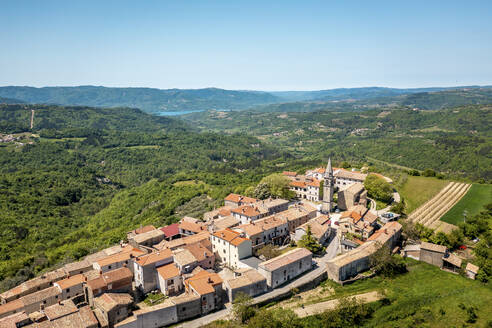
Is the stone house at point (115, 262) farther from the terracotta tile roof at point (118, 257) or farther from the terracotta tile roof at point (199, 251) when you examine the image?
the terracotta tile roof at point (199, 251)

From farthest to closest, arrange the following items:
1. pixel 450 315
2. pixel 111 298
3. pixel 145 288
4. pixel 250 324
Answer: pixel 145 288
pixel 450 315
pixel 111 298
pixel 250 324

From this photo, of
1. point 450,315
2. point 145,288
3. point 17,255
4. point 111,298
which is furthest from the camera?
point 17,255

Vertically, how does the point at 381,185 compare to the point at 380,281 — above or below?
above

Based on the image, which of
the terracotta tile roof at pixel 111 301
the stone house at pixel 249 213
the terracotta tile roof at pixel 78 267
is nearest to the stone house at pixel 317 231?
the stone house at pixel 249 213

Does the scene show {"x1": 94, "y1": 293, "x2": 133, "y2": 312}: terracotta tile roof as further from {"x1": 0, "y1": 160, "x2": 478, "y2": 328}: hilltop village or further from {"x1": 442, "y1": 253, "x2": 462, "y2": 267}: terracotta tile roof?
{"x1": 442, "y1": 253, "x2": 462, "y2": 267}: terracotta tile roof

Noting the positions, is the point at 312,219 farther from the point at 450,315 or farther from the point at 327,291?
the point at 450,315

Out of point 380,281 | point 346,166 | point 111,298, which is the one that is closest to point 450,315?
point 380,281
